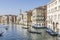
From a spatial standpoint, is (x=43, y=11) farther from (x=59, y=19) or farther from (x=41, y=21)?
(x=59, y=19)

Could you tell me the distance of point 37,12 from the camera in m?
59.8

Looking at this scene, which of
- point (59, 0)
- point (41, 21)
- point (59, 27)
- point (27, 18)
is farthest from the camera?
point (27, 18)

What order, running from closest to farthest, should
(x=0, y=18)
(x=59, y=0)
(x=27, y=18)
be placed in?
(x=59, y=0), (x=27, y=18), (x=0, y=18)

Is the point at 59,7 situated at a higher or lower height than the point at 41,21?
higher

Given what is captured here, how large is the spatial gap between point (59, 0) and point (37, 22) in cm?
2385

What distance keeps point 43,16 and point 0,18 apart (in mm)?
70310

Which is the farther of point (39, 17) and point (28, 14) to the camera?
point (28, 14)

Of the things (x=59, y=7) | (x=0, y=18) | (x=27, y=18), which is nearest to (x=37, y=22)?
(x=27, y=18)

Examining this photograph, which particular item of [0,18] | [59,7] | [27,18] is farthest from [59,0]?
[0,18]

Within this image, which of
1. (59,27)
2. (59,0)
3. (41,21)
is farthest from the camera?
(41,21)

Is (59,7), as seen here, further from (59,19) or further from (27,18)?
(27,18)

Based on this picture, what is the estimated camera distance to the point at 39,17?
194 ft

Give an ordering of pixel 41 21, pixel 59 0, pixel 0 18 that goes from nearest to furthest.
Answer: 1. pixel 59 0
2. pixel 41 21
3. pixel 0 18

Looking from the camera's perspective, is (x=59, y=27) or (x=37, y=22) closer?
(x=59, y=27)
